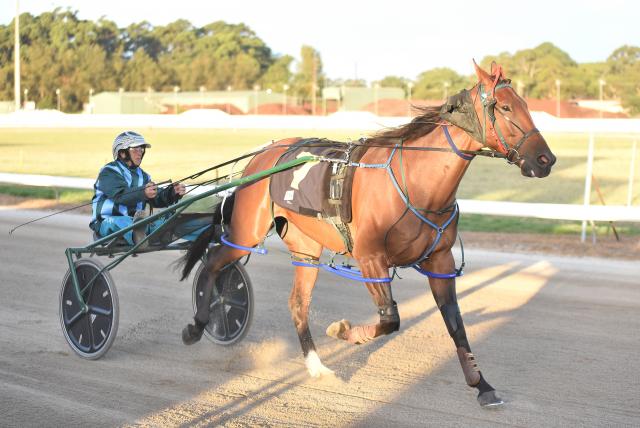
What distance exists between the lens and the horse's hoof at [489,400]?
193 inches

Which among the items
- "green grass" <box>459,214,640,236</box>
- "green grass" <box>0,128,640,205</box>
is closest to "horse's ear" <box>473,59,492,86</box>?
"green grass" <box>459,214,640,236</box>

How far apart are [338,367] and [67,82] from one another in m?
68.2

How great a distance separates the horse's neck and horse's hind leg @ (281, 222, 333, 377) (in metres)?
1.06

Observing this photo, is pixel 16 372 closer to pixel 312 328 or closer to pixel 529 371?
pixel 312 328

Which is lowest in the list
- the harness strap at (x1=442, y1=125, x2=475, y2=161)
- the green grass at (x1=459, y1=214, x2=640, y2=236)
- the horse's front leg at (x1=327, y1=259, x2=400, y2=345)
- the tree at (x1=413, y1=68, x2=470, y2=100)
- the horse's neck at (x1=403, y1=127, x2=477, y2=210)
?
the green grass at (x1=459, y1=214, x2=640, y2=236)

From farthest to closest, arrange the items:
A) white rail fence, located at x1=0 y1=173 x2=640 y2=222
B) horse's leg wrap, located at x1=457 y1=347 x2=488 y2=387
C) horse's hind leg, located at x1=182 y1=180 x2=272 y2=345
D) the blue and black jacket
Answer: white rail fence, located at x1=0 y1=173 x2=640 y2=222
the blue and black jacket
horse's hind leg, located at x1=182 y1=180 x2=272 y2=345
horse's leg wrap, located at x1=457 y1=347 x2=488 y2=387

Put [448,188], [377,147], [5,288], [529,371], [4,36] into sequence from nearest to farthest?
[448,188] < [377,147] < [529,371] < [5,288] < [4,36]

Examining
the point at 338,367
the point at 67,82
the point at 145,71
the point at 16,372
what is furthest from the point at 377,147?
the point at 145,71

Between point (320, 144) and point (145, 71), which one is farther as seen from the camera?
point (145, 71)

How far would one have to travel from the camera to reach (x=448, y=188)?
4.95 m

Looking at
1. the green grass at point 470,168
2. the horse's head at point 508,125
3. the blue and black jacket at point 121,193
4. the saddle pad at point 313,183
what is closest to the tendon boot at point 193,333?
the blue and black jacket at point 121,193

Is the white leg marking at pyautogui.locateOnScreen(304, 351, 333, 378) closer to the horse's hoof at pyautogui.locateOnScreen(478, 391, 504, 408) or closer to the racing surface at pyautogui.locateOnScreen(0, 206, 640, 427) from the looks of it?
the racing surface at pyautogui.locateOnScreen(0, 206, 640, 427)

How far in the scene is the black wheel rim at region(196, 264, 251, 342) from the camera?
21.1 ft

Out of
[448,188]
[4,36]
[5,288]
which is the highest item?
[4,36]
